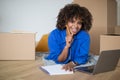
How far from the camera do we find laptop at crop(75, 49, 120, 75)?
3.39 ft

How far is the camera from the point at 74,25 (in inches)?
56.4

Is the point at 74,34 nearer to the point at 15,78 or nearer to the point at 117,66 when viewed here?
the point at 117,66

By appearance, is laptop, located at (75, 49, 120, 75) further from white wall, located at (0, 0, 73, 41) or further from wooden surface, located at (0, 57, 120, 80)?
white wall, located at (0, 0, 73, 41)

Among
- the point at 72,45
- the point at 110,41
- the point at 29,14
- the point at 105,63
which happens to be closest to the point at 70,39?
the point at 72,45

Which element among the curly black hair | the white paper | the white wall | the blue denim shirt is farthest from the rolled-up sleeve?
the white wall

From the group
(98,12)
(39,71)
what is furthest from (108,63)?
(98,12)

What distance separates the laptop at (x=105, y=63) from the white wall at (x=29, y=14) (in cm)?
222

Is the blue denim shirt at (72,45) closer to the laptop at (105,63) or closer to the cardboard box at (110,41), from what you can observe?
the cardboard box at (110,41)

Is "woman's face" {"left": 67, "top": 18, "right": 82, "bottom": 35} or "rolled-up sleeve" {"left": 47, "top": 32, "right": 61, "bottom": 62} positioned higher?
"woman's face" {"left": 67, "top": 18, "right": 82, "bottom": 35}

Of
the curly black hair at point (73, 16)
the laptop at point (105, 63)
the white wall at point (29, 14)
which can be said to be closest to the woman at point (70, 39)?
the curly black hair at point (73, 16)

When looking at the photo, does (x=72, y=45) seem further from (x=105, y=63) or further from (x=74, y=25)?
(x=105, y=63)

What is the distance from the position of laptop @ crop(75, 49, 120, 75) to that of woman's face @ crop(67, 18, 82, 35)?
36 centimetres

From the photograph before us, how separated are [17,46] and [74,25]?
46 centimetres

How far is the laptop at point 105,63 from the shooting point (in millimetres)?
1032
